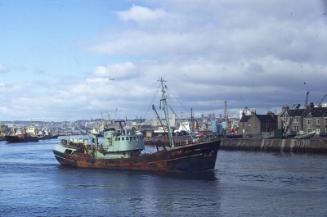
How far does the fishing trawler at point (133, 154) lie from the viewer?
68688mm

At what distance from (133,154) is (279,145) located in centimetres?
5100

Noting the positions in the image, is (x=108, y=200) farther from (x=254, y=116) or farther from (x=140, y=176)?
(x=254, y=116)

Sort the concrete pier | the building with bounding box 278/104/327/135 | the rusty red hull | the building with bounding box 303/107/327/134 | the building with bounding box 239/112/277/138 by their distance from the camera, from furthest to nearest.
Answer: the building with bounding box 239/112/277/138, the building with bounding box 278/104/327/135, the building with bounding box 303/107/327/134, the concrete pier, the rusty red hull

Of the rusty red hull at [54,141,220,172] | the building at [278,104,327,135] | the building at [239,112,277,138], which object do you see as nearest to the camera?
the rusty red hull at [54,141,220,172]

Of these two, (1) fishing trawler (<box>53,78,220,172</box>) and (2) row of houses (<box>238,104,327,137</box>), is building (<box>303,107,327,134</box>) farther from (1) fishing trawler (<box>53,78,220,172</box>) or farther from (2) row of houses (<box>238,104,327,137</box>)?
(1) fishing trawler (<box>53,78,220,172</box>)

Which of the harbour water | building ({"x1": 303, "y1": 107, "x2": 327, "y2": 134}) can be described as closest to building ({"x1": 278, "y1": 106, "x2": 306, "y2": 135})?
building ({"x1": 303, "y1": 107, "x2": 327, "y2": 134})

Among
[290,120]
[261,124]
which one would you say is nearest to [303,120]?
[290,120]

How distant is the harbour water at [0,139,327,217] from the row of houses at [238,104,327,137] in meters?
64.3

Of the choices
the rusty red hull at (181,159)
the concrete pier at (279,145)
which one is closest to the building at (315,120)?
the concrete pier at (279,145)

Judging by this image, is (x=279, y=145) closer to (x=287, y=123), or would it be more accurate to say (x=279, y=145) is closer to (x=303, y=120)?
(x=303, y=120)

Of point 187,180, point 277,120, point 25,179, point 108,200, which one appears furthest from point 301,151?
point 108,200

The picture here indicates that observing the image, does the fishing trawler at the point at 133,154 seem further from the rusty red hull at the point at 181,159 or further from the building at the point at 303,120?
the building at the point at 303,120

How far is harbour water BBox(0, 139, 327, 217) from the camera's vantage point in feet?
132

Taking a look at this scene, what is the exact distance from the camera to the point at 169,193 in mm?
49406
